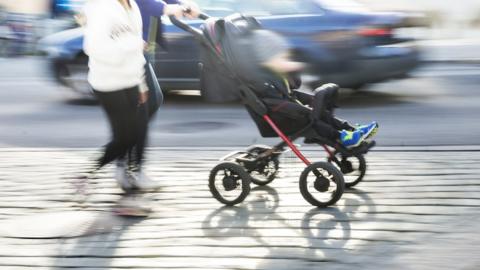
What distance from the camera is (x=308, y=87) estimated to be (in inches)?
417

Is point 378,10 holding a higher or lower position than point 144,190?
higher

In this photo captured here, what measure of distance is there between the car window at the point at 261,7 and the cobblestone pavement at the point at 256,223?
145 inches

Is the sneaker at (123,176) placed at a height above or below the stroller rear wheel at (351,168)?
below

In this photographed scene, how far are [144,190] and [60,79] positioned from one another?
20.0ft

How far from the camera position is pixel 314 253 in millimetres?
4695

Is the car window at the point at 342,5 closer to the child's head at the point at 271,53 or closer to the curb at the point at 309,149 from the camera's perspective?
the curb at the point at 309,149

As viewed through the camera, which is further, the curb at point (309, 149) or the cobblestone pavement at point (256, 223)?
the curb at point (309, 149)

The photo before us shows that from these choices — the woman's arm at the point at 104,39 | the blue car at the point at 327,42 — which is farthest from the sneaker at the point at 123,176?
the blue car at the point at 327,42

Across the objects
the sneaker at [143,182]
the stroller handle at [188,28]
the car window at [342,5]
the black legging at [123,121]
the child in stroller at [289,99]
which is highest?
the stroller handle at [188,28]

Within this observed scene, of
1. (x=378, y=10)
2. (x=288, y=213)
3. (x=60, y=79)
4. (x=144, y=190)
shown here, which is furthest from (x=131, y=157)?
(x=60, y=79)

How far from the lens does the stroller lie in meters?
5.66

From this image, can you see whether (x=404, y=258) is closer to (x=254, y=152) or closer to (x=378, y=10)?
(x=254, y=152)

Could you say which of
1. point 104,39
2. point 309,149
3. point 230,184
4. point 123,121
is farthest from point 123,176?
point 309,149

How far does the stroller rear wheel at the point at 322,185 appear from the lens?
18.1ft
